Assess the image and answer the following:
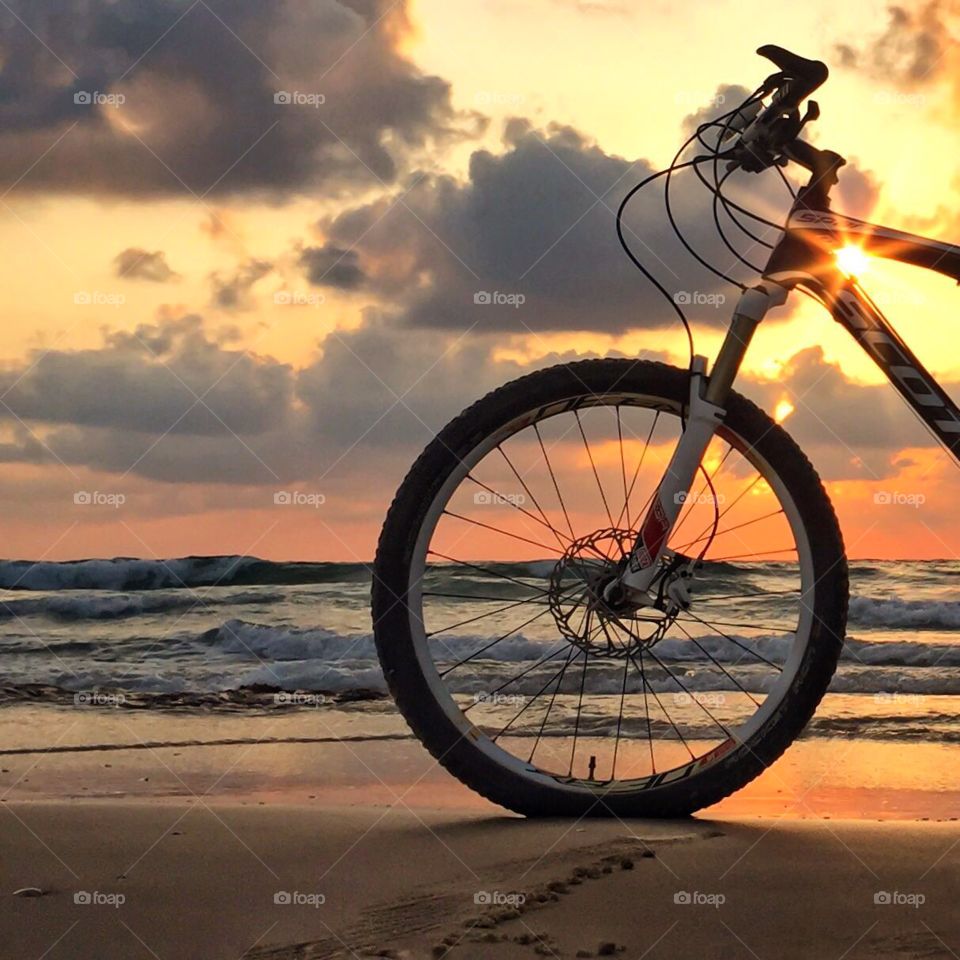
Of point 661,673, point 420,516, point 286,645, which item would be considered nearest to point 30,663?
point 286,645

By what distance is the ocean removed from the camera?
652cm

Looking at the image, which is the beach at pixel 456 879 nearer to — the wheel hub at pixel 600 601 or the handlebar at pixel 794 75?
the wheel hub at pixel 600 601

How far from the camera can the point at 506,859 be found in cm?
292

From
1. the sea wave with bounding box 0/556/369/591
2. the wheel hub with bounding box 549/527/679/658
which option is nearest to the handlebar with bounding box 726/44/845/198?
the wheel hub with bounding box 549/527/679/658

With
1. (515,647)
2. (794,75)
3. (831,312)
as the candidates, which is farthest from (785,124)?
(515,647)

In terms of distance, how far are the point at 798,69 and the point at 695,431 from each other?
100 cm

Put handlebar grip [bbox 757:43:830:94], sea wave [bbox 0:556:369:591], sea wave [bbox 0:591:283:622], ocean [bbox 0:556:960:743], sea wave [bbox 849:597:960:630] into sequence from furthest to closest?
1. sea wave [bbox 0:556:369:591]
2. sea wave [bbox 0:591:283:622]
3. sea wave [bbox 849:597:960:630]
4. ocean [bbox 0:556:960:743]
5. handlebar grip [bbox 757:43:830:94]

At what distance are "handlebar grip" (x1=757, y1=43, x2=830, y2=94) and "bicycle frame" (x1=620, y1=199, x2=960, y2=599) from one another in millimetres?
285

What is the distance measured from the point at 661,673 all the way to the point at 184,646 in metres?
3.63

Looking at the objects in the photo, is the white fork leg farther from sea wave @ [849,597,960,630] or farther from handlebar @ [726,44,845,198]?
sea wave @ [849,597,960,630]

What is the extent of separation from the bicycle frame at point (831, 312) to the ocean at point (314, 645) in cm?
93

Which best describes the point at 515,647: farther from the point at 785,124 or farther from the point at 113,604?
the point at 785,124

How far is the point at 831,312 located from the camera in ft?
11.5

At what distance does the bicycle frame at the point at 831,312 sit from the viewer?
11.3ft
